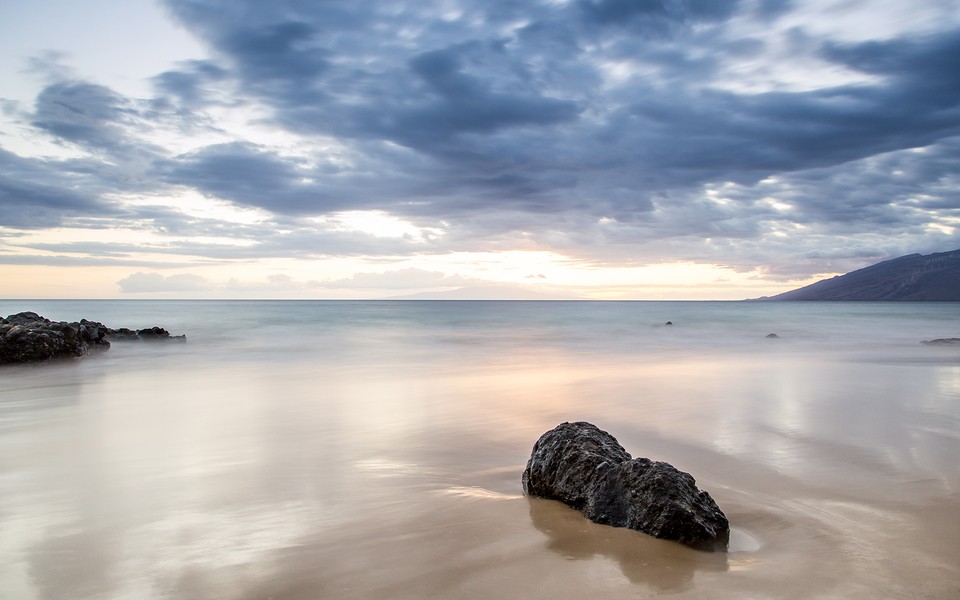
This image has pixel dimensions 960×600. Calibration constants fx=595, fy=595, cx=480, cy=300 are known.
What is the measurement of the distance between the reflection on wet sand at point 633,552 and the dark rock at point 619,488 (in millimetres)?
90

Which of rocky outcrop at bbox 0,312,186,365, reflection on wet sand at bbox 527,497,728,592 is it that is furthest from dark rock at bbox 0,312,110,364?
reflection on wet sand at bbox 527,497,728,592

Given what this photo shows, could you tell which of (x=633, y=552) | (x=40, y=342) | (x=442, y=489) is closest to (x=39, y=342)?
(x=40, y=342)

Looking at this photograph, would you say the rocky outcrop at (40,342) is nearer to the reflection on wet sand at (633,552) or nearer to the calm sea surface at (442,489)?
the calm sea surface at (442,489)

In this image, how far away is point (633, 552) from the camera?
363 cm

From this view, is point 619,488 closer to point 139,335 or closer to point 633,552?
point 633,552

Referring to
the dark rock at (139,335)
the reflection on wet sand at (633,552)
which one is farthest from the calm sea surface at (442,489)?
the dark rock at (139,335)

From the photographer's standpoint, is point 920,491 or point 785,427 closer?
point 920,491

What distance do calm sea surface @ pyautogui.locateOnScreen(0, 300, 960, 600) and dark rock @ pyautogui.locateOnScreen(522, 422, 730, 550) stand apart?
0.48ft

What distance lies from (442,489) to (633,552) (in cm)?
203

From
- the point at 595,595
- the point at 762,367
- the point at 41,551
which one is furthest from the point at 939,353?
the point at 41,551

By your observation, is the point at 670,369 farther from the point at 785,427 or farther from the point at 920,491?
the point at 920,491

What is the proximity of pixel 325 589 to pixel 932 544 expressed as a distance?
12.8 ft

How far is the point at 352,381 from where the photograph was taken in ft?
45.3

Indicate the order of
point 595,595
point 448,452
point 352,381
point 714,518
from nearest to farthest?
1. point 595,595
2. point 714,518
3. point 448,452
4. point 352,381
